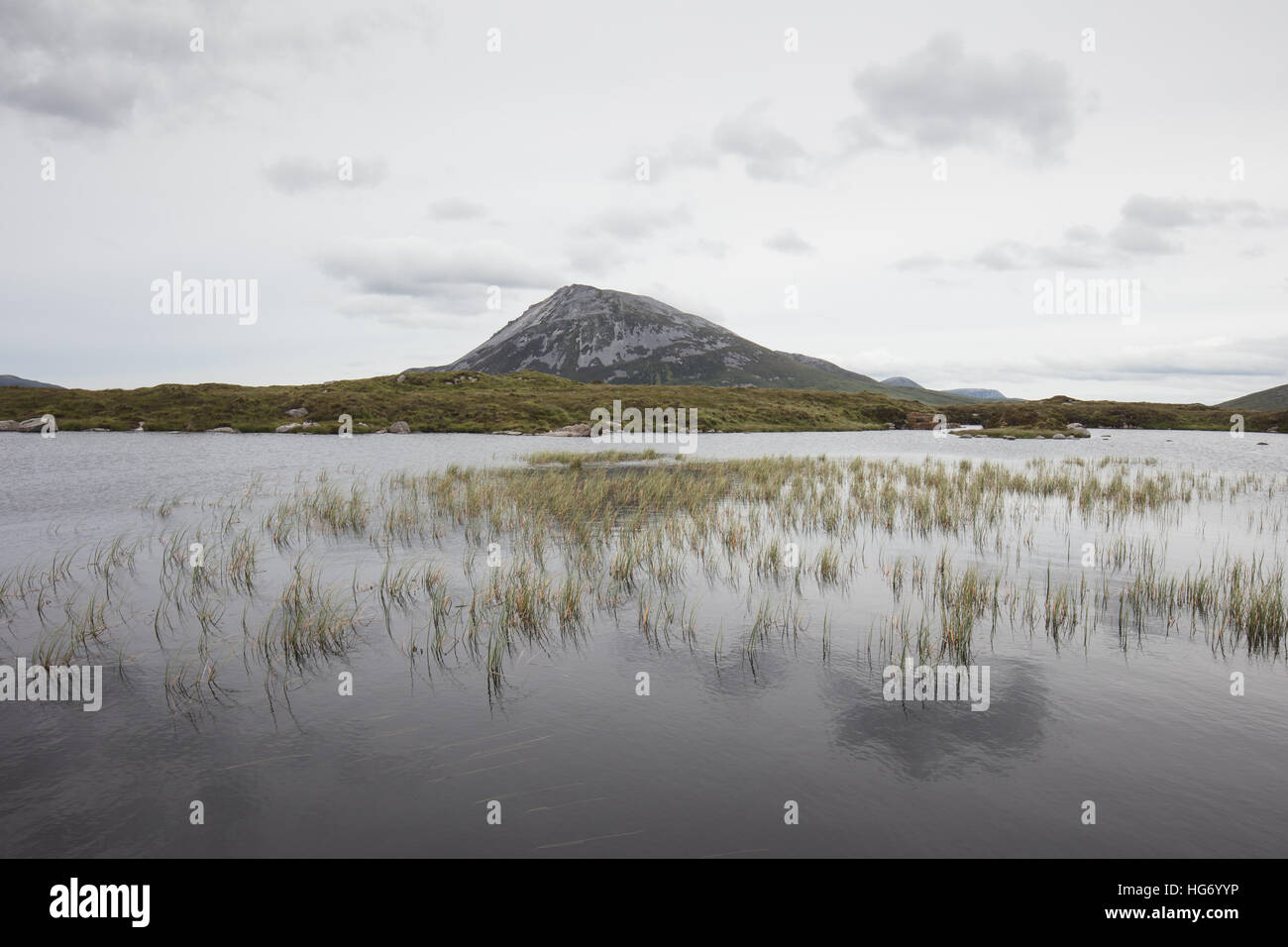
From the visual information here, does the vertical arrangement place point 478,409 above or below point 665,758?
above

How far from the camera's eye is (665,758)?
24.2 ft

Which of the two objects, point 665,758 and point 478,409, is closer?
point 665,758

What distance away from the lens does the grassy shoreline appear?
8969cm

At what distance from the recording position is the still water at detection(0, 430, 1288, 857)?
5.93m

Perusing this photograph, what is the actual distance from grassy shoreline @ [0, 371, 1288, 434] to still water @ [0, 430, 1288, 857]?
77.4 m

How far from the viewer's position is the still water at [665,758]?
5930mm

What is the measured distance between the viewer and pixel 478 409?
3915 inches

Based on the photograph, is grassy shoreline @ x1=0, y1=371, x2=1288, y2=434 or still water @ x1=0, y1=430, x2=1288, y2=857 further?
grassy shoreline @ x1=0, y1=371, x2=1288, y2=434

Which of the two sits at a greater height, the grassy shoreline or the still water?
the grassy shoreline

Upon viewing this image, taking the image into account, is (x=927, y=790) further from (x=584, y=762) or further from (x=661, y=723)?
(x=584, y=762)

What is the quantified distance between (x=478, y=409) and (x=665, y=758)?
3797 inches

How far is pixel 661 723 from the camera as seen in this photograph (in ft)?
26.9
